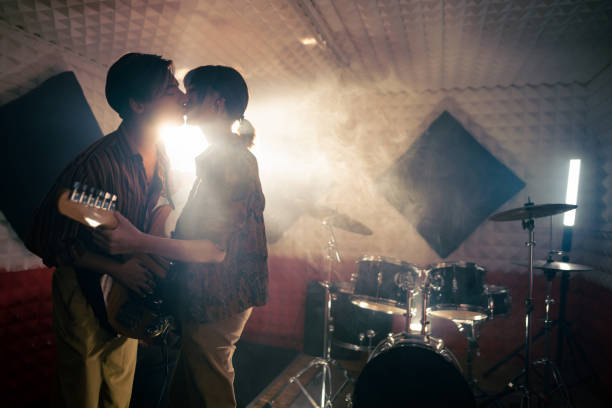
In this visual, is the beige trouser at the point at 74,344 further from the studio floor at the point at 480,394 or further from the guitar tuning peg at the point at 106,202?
the studio floor at the point at 480,394

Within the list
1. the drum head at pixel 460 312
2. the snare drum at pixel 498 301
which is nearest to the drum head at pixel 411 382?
the drum head at pixel 460 312

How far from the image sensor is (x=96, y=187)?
1290 mm

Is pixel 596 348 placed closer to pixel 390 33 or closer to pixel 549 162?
pixel 549 162

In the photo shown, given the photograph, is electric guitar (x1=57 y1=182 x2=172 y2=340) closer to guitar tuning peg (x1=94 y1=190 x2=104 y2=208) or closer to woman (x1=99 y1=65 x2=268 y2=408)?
woman (x1=99 y1=65 x2=268 y2=408)

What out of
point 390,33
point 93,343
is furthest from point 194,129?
point 93,343

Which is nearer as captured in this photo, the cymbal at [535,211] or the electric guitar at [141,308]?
the electric guitar at [141,308]

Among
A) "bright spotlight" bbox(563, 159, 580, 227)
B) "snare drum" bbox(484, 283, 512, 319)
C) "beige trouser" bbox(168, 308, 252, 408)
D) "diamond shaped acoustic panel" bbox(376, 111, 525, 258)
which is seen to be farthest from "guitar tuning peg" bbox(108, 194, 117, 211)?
"bright spotlight" bbox(563, 159, 580, 227)

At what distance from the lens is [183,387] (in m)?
1.36

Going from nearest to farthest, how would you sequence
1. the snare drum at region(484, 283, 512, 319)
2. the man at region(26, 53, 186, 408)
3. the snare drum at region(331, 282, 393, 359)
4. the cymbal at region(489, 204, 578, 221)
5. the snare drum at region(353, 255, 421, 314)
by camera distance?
1. the man at region(26, 53, 186, 408)
2. the cymbal at region(489, 204, 578, 221)
3. the snare drum at region(353, 255, 421, 314)
4. the snare drum at region(484, 283, 512, 319)
5. the snare drum at region(331, 282, 393, 359)

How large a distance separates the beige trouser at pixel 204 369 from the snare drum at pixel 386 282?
1726 mm

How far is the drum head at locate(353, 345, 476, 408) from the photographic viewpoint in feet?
7.39

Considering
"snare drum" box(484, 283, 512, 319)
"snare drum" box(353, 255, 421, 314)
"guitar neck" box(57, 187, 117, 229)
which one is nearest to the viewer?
"guitar neck" box(57, 187, 117, 229)

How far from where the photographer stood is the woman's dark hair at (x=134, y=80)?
1377 millimetres

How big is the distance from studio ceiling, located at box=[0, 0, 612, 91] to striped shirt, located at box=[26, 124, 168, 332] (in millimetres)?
1608
